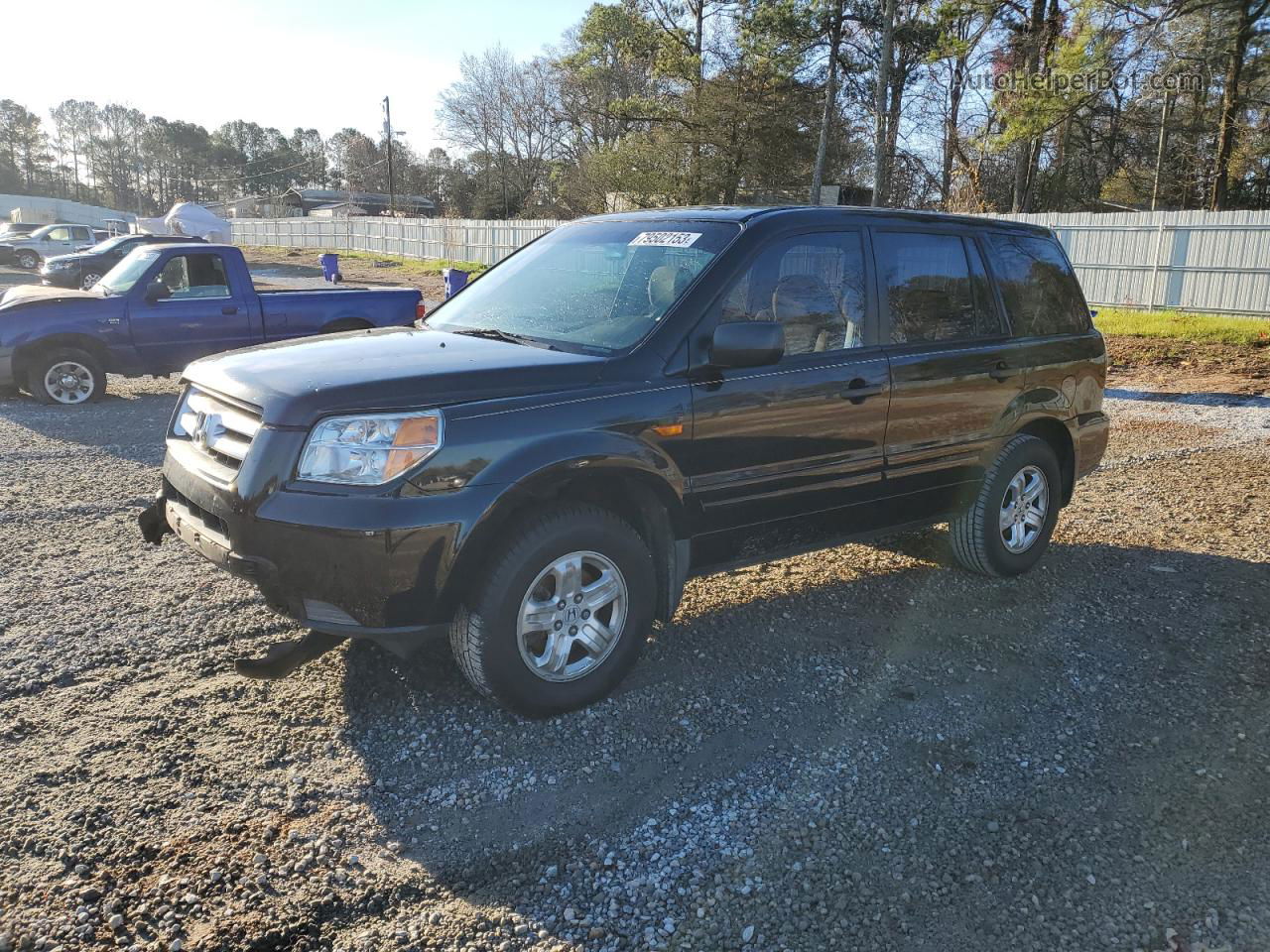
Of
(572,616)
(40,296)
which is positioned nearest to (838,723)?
(572,616)

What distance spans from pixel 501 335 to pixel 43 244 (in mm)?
36347

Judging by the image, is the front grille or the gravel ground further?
the front grille

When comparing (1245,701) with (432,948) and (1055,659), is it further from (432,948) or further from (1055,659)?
(432,948)

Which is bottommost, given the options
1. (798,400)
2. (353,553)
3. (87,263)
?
(353,553)

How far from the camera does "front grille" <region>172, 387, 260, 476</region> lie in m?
3.35

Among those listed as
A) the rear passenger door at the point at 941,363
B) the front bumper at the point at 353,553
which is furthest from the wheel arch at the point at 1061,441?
the front bumper at the point at 353,553

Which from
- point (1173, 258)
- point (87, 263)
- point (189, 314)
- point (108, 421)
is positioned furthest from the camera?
point (87, 263)

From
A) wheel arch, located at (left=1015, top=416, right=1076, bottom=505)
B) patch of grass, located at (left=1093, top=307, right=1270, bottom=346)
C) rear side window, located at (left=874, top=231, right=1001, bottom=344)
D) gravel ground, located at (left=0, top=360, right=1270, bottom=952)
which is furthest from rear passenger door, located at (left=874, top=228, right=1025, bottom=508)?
patch of grass, located at (left=1093, top=307, right=1270, bottom=346)

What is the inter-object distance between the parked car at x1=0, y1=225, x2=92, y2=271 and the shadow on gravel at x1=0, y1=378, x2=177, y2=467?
2661 cm

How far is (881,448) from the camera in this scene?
4.50 metres

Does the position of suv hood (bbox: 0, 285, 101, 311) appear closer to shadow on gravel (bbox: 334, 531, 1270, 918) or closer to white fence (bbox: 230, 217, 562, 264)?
shadow on gravel (bbox: 334, 531, 1270, 918)

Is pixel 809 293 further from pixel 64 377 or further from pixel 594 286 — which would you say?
pixel 64 377

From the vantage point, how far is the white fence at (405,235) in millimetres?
35406

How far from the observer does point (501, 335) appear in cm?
409
